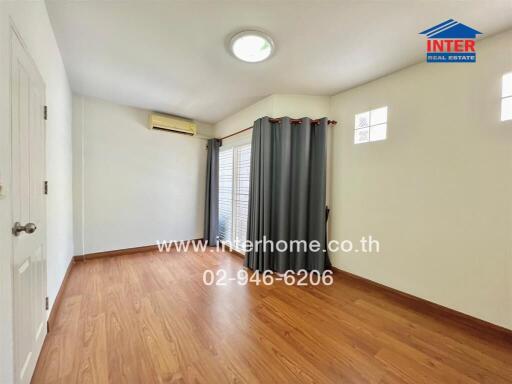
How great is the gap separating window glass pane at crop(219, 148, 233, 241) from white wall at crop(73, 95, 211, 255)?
42 centimetres

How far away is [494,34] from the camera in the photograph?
68.3 inches

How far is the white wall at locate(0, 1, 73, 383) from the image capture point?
2.99 ft

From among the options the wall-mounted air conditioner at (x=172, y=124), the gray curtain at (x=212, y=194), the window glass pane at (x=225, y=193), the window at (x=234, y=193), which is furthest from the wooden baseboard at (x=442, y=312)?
the wall-mounted air conditioner at (x=172, y=124)

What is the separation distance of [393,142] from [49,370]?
11.4ft

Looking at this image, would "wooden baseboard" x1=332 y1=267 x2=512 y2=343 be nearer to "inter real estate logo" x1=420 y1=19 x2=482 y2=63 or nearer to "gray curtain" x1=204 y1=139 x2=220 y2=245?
"inter real estate logo" x1=420 y1=19 x2=482 y2=63

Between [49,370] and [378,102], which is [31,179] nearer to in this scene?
[49,370]

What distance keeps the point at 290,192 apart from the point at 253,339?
1.76 metres

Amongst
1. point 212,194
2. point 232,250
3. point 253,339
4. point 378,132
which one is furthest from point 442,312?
point 212,194

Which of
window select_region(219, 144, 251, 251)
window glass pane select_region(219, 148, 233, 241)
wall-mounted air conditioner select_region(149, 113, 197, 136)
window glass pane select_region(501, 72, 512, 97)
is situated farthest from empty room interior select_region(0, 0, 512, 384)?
window glass pane select_region(219, 148, 233, 241)

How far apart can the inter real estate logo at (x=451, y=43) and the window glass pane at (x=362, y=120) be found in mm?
719

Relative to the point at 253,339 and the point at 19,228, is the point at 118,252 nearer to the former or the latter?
the point at 19,228

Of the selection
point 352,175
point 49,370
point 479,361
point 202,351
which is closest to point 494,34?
point 352,175

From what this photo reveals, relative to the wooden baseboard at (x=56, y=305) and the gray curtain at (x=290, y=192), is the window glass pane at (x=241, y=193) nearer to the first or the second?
the gray curtain at (x=290, y=192)

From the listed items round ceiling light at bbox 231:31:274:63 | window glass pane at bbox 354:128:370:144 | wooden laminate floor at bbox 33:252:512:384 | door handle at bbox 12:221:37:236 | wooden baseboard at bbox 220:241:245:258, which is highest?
round ceiling light at bbox 231:31:274:63
